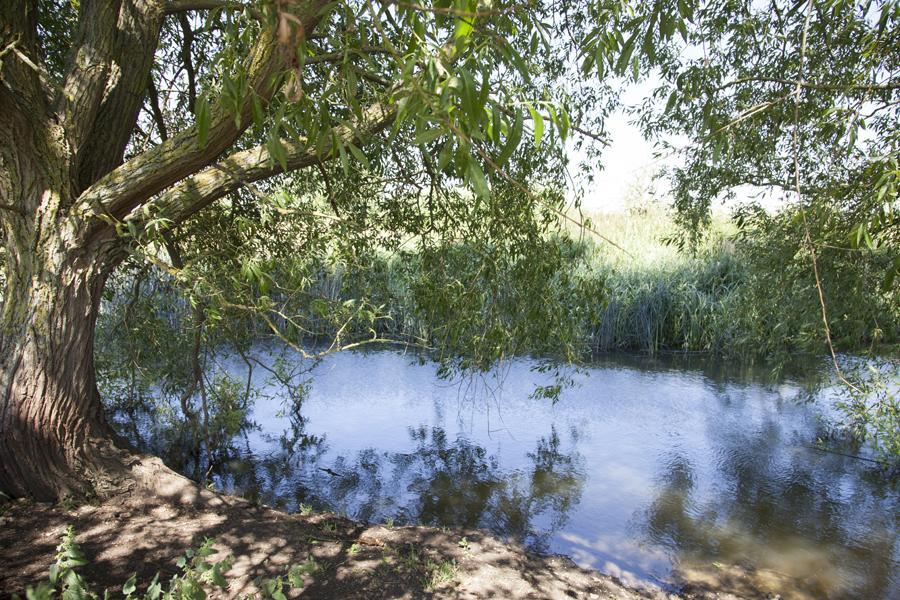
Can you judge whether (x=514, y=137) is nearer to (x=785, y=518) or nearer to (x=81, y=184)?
(x=81, y=184)

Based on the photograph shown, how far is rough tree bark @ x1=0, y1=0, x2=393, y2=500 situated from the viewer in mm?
3230

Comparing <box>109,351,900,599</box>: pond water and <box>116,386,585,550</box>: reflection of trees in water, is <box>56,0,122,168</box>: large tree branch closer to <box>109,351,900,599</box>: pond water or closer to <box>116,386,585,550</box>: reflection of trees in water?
<box>109,351,900,599</box>: pond water

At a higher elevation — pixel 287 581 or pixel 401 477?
pixel 287 581

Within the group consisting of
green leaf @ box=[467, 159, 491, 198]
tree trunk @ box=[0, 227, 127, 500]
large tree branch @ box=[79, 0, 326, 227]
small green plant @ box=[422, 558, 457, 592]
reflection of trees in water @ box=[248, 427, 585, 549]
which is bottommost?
reflection of trees in water @ box=[248, 427, 585, 549]

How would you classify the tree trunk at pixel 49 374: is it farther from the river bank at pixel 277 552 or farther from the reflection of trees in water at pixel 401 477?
the reflection of trees in water at pixel 401 477

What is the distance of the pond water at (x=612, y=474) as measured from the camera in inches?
180

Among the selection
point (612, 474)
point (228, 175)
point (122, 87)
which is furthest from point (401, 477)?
point (122, 87)

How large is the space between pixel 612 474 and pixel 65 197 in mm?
4964

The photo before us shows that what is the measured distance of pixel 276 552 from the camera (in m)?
3.29

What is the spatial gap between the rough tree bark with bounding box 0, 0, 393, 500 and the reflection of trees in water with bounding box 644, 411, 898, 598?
3.88 metres

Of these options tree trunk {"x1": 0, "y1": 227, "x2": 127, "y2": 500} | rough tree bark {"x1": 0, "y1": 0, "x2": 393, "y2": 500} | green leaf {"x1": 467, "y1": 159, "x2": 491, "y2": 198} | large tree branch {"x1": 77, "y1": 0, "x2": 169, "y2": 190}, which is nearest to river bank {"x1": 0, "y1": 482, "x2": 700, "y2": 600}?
tree trunk {"x1": 0, "y1": 227, "x2": 127, "y2": 500}

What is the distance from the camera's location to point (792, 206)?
5531 mm

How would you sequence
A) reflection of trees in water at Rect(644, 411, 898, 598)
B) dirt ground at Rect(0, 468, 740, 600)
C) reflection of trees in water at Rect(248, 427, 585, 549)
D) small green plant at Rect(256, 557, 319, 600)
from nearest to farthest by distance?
1. small green plant at Rect(256, 557, 319, 600)
2. dirt ground at Rect(0, 468, 740, 600)
3. reflection of trees in water at Rect(644, 411, 898, 598)
4. reflection of trees in water at Rect(248, 427, 585, 549)

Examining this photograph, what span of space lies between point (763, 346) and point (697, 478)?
1.62 m
